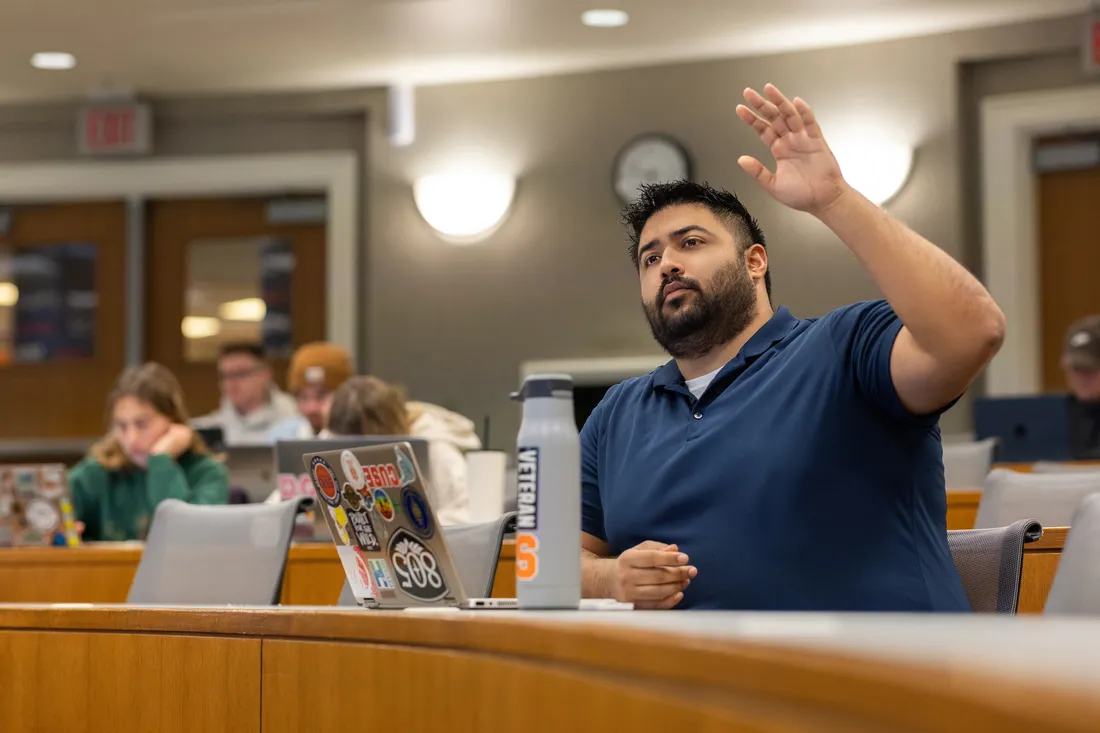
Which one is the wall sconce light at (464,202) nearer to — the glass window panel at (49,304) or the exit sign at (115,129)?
the exit sign at (115,129)

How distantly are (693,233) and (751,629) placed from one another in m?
1.29

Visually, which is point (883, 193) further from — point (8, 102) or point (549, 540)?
point (549, 540)

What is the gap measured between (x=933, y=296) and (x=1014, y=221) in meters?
4.93

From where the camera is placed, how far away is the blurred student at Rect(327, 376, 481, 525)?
12.4ft

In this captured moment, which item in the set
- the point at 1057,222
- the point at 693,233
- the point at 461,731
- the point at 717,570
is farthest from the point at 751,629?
the point at 1057,222

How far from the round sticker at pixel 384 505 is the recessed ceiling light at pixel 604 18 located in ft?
15.4

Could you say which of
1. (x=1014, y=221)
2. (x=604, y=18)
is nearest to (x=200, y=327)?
(x=604, y=18)

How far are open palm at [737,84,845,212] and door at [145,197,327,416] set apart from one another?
18.9 ft

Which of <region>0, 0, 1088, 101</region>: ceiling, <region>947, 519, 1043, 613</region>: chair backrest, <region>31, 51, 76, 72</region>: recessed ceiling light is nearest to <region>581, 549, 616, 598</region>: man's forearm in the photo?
<region>947, 519, 1043, 613</region>: chair backrest

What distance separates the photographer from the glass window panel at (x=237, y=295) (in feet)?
24.1

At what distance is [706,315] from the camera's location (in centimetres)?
204

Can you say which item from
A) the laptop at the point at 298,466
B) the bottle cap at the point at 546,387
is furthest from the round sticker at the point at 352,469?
the laptop at the point at 298,466

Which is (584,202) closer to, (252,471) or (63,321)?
(252,471)

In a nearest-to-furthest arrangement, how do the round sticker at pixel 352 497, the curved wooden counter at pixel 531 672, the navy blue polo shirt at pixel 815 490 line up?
1. the curved wooden counter at pixel 531 672
2. the round sticker at pixel 352 497
3. the navy blue polo shirt at pixel 815 490
